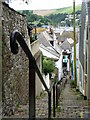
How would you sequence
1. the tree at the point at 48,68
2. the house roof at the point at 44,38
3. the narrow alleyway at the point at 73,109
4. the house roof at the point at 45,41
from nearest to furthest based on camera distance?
1. the narrow alleyway at the point at 73,109
2. the tree at the point at 48,68
3. the house roof at the point at 44,38
4. the house roof at the point at 45,41

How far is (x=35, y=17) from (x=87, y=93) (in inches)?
86.4

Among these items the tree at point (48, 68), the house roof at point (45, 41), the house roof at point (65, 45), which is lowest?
the tree at point (48, 68)

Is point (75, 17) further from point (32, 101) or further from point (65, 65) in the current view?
point (65, 65)

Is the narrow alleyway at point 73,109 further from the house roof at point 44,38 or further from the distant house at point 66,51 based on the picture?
the distant house at point 66,51

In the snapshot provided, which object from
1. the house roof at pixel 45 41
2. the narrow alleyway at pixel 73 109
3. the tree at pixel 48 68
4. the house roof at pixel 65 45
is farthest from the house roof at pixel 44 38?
the narrow alleyway at pixel 73 109

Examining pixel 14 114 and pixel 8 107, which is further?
pixel 14 114

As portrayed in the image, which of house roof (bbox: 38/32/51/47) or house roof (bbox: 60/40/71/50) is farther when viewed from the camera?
house roof (bbox: 60/40/71/50)

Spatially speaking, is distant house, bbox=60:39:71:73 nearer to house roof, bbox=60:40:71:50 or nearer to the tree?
house roof, bbox=60:40:71:50

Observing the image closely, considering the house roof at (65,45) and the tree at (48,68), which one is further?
the house roof at (65,45)

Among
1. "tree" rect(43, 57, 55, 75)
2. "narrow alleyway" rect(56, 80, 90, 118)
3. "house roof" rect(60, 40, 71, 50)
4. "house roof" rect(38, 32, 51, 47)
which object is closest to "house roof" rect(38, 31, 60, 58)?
"house roof" rect(38, 32, 51, 47)

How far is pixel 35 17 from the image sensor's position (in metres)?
6.05

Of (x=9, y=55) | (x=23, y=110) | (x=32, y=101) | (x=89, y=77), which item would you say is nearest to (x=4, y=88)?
(x=9, y=55)

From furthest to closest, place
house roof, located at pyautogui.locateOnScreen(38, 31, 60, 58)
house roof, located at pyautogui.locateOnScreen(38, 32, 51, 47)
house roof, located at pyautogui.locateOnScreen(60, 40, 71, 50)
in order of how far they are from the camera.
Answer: house roof, located at pyautogui.locateOnScreen(60, 40, 71, 50) < house roof, located at pyautogui.locateOnScreen(38, 31, 60, 58) < house roof, located at pyautogui.locateOnScreen(38, 32, 51, 47)

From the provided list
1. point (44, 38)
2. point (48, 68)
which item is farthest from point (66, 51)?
point (48, 68)
